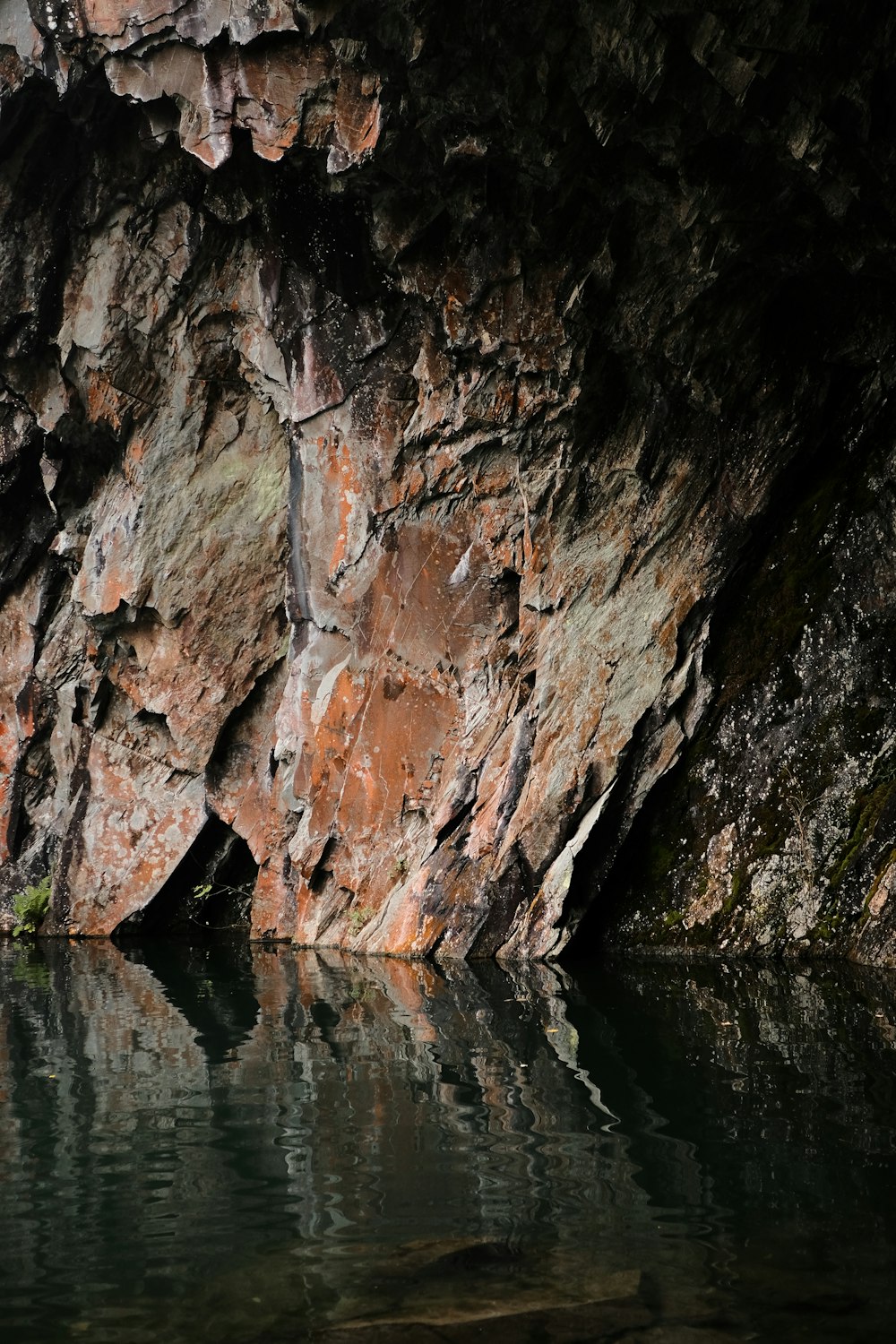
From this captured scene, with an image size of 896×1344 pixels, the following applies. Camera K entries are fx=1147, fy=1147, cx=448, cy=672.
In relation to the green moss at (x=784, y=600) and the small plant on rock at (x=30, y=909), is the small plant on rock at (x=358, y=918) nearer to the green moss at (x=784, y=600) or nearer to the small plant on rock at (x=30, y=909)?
the green moss at (x=784, y=600)

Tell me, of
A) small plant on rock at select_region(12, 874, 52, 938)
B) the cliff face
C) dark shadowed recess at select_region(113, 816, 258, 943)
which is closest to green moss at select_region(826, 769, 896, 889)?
the cliff face

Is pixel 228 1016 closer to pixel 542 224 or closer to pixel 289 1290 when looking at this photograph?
pixel 289 1290

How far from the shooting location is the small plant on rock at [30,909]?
19.4 meters

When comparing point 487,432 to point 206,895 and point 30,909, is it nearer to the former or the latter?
point 206,895

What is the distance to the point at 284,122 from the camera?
12539 mm

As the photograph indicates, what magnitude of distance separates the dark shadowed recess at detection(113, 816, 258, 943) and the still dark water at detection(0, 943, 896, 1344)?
986 cm

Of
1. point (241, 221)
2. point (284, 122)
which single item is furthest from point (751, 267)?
point (241, 221)

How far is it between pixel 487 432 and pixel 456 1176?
11006 millimetres

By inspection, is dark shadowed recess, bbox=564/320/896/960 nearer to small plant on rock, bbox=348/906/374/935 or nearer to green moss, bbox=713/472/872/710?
green moss, bbox=713/472/872/710

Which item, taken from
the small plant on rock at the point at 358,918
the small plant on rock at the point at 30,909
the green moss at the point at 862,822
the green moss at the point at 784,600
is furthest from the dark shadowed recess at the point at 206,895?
the green moss at the point at 862,822

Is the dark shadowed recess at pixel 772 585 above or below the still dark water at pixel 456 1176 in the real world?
above

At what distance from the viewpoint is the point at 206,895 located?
19.5 m

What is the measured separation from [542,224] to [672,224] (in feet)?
5.02

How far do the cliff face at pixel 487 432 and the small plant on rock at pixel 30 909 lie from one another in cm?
332
